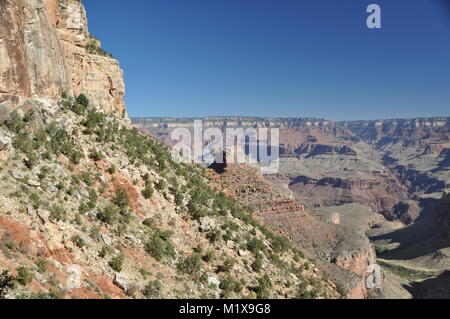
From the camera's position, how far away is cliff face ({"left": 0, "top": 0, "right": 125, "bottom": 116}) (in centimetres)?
1789

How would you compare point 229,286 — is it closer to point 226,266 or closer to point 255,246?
point 226,266

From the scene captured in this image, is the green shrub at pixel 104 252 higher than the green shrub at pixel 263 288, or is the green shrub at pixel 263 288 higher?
the green shrub at pixel 104 252

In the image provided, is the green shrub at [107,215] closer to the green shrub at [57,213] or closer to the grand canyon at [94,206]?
the grand canyon at [94,206]

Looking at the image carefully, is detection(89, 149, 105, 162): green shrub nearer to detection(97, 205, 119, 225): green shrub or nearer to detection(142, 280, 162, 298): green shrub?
detection(97, 205, 119, 225): green shrub

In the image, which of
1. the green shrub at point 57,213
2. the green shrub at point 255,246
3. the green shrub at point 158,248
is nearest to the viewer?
the green shrub at point 57,213

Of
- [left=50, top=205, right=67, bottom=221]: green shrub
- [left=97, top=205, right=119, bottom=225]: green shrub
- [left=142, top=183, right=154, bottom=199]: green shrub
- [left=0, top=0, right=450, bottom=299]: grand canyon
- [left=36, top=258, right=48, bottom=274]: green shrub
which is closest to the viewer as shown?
[left=36, top=258, right=48, bottom=274]: green shrub

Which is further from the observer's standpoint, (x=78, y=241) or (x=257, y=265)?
(x=257, y=265)

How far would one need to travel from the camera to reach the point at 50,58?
21.1 meters

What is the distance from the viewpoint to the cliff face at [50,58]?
58.7ft

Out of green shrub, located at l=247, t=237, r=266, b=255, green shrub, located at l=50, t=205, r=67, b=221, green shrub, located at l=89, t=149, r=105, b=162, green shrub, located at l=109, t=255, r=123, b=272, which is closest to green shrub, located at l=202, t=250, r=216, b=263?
green shrub, located at l=247, t=237, r=266, b=255

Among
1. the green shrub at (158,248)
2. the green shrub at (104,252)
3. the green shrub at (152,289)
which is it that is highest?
the green shrub at (104,252)

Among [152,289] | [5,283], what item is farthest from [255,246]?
[5,283]

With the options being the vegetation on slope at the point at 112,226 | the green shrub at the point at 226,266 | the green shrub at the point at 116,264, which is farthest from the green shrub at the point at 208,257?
the green shrub at the point at 116,264

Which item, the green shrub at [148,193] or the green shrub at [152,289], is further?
the green shrub at [148,193]
